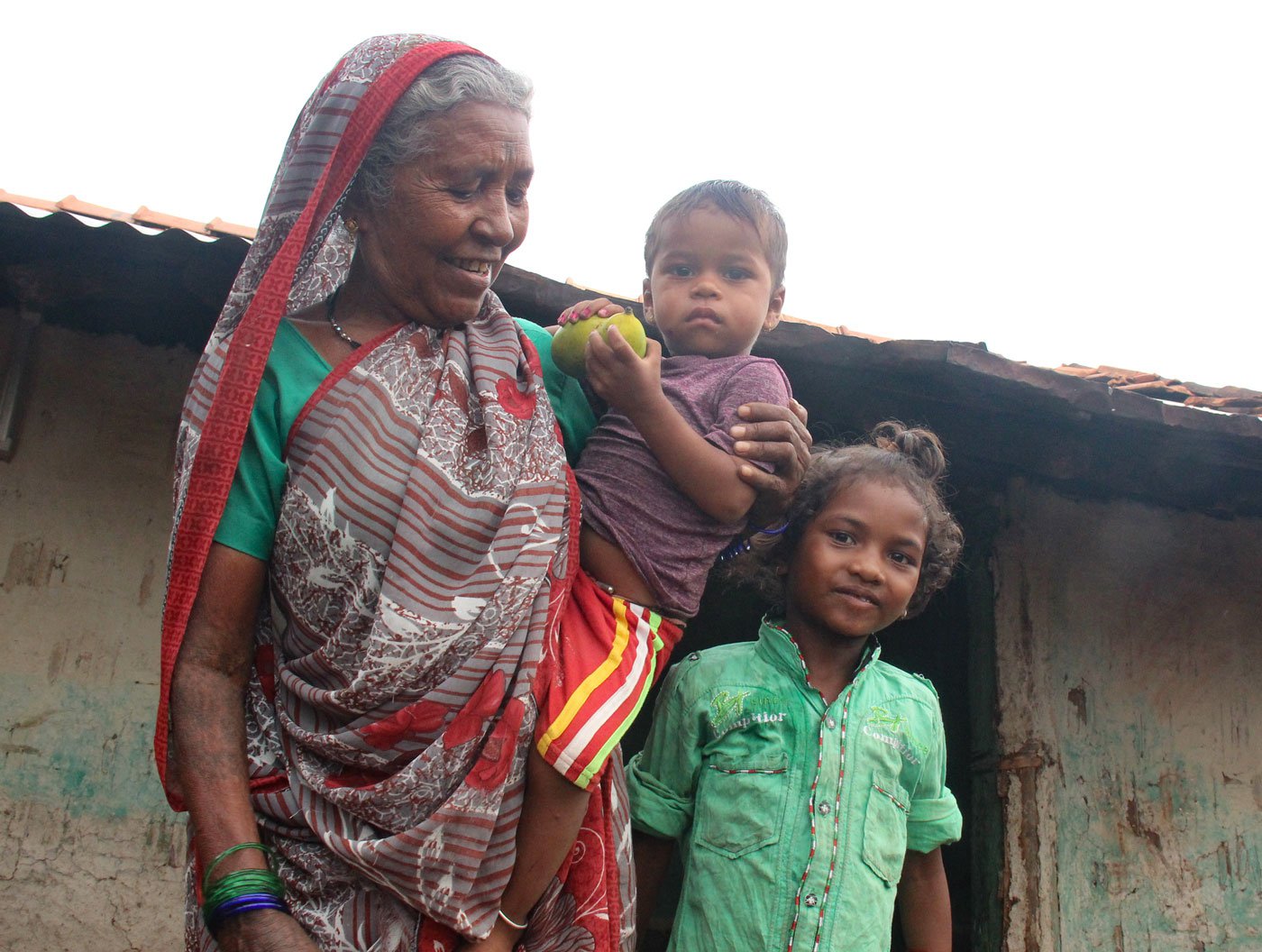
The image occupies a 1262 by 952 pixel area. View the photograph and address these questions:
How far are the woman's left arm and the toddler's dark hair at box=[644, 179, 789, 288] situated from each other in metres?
1.34

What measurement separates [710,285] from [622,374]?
1.40 ft

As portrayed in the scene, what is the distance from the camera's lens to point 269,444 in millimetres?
1709

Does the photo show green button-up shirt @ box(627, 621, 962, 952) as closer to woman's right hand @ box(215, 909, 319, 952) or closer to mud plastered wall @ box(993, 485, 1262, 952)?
woman's right hand @ box(215, 909, 319, 952)

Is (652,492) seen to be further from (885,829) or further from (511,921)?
(885,829)

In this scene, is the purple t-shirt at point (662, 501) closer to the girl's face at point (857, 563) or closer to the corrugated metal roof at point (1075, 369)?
the girl's face at point (857, 563)

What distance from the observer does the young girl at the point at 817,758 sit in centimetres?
216

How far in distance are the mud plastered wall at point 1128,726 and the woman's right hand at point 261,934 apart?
→ 2838mm

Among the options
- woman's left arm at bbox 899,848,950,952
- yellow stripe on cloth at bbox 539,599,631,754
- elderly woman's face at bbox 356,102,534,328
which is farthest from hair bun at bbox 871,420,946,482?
elderly woman's face at bbox 356,102,534,328

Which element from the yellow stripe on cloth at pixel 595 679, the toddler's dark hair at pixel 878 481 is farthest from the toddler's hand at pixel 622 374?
the toddler's dark hair at pixel 878 481

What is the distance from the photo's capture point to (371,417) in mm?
1705

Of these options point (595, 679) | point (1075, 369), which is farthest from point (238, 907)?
point (1075, 369)

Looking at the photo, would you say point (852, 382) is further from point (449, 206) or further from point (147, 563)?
point (147, 563)

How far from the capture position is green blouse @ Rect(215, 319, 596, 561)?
65.7 inches

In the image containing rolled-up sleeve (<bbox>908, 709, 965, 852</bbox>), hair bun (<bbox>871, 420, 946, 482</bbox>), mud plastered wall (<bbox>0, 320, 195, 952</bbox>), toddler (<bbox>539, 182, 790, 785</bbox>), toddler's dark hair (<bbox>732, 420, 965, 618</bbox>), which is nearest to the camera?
toddler (<bbox>539, 182, 790, 785</bbox>)
